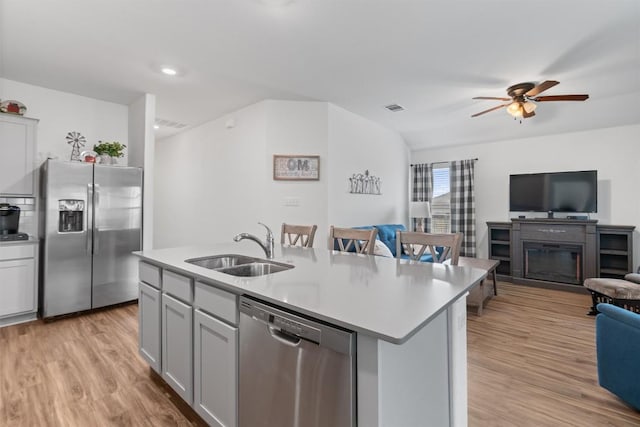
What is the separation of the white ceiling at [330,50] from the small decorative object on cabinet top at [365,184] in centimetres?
107

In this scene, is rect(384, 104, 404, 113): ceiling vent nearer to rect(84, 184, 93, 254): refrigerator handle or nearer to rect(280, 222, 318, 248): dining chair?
rect(280, 222, 318, 248): dining chair

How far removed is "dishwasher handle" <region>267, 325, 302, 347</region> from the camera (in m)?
1.11

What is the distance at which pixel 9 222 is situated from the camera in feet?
10.4

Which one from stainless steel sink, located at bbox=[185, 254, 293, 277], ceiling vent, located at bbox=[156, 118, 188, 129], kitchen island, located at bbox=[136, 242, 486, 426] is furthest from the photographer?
ceiling vent, located at bbox=[156, 118, 188, 129]

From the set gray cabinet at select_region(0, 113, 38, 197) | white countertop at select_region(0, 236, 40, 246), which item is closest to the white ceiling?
gray cabinet at select_region(0, 113, 38, 197)

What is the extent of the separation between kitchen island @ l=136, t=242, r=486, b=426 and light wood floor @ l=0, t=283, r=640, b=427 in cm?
26

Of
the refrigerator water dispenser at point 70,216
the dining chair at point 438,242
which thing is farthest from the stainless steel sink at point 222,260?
the refrigerator water dispenser at point 70,216

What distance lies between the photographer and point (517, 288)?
460cm

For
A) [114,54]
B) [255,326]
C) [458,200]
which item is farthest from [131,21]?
[458,200]

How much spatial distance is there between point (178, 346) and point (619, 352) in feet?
8.64

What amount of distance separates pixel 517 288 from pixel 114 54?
5901mm

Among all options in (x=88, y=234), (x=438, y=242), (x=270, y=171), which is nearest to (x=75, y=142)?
(x=88, y=234)

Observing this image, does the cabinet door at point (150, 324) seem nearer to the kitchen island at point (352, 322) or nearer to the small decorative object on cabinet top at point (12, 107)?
the kitchen island at point (352, 322)

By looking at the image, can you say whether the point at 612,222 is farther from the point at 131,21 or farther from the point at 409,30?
the point at 131,21
